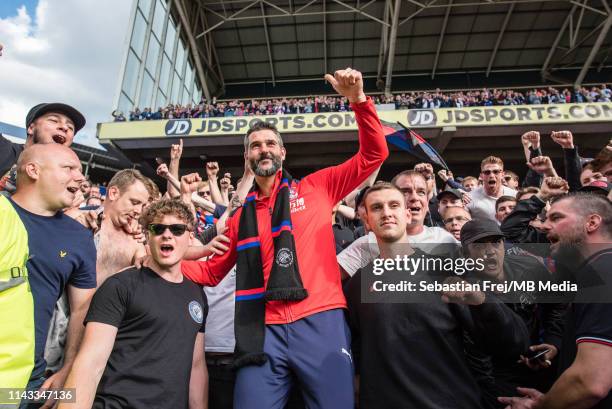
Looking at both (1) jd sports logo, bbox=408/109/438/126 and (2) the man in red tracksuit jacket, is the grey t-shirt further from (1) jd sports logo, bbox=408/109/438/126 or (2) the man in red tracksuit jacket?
(1) jd sports logo, bbox=408/109/438/126

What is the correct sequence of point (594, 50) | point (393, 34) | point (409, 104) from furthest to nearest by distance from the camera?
point (594, 50)
point (393, 34)
point (409, 104)

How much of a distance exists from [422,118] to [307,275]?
13.5 meters

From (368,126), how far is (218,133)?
13.4 meters

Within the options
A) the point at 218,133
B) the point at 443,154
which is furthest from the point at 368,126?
the point at 443,154

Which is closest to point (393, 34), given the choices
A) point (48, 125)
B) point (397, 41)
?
point (397, 41)

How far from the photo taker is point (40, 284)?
1.89m

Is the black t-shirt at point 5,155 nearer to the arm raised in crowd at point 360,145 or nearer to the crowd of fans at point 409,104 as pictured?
the arm raised in crowd at point 360,145

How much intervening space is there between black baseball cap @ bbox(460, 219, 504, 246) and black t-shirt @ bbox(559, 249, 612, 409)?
420 mm

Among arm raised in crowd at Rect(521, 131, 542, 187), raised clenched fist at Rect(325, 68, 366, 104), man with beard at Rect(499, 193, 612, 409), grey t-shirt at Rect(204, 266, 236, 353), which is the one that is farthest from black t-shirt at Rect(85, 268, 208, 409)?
arm raised in crowd at Rect(521, 131, 542, 187)

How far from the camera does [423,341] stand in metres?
1.80

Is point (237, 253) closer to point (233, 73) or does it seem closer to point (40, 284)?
point (40, 284)

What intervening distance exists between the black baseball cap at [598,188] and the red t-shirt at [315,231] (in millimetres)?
1510

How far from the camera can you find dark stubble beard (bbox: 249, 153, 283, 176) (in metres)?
2.32

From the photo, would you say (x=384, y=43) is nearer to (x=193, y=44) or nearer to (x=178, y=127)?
(x=193, y=44)
